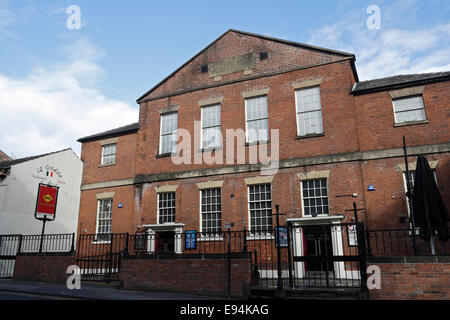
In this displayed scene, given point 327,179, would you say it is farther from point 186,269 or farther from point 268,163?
point 186,269

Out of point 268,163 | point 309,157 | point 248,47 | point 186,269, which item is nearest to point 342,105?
point 309,157

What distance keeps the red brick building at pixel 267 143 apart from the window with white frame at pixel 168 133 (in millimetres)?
58

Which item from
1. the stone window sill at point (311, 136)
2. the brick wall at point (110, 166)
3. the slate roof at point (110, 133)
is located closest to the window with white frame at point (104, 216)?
the brick wall at point (110, 166)

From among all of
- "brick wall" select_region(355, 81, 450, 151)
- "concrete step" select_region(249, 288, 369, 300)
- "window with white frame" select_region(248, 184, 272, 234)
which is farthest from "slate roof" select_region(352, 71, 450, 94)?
"concrete step" select_region(249, 288, 369, 300)

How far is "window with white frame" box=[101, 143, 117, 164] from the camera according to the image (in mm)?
19975

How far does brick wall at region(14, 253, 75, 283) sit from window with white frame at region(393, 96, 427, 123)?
14182 millimetres

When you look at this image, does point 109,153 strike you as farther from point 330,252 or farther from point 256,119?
point 330,252

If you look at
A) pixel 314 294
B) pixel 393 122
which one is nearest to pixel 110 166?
pixel 314 294

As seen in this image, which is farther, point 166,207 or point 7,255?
point 166,207

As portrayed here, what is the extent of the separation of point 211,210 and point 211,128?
4.02 meters

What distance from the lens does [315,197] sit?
14.5m

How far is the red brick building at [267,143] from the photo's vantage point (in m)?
13.8

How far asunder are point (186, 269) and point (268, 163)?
609cm

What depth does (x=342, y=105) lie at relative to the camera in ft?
49.0
